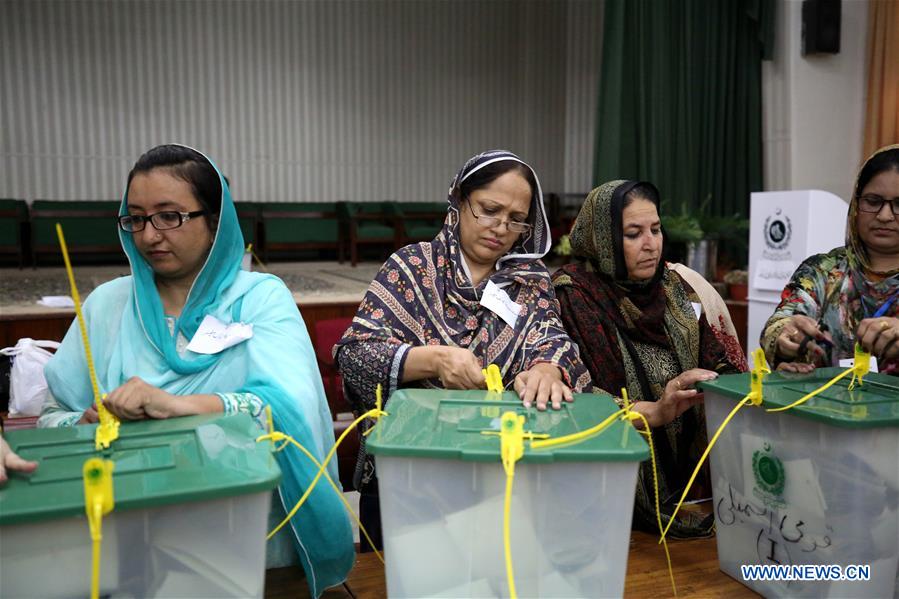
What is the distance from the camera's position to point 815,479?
1.11m

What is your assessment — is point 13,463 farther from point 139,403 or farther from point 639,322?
point 639,322

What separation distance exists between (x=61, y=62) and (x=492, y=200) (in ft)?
26.4

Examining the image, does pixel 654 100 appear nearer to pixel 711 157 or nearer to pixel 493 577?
pixel 711 157

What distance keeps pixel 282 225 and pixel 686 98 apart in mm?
4163

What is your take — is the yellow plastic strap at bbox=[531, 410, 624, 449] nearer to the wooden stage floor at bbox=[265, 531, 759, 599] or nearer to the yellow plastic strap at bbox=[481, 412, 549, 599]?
the yellow plastic strap at bbox=[481, 412, 549, 599]

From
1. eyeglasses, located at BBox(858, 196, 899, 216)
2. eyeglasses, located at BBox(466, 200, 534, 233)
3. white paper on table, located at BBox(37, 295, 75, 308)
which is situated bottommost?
white paper on table, located at BBox(37, 295, 75, 308)

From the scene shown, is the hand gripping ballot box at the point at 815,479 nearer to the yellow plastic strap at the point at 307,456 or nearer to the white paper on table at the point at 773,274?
the yellow plastic strap at the point at 307,456

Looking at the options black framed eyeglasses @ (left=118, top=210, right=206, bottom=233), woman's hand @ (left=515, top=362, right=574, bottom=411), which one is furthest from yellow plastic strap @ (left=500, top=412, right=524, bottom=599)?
black framed eyeglasses @ (left=118, top=210, right=206, bottom=233)

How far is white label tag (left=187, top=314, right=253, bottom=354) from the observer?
1.31 m

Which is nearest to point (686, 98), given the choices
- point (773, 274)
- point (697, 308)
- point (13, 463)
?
point (773, 274)

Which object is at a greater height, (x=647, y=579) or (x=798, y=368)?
(x=798, y=368)

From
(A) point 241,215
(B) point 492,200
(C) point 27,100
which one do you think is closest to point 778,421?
(B) point 492,200

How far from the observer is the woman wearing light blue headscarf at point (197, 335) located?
1.24 m

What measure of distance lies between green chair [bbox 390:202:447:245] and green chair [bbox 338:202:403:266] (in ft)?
0.22
